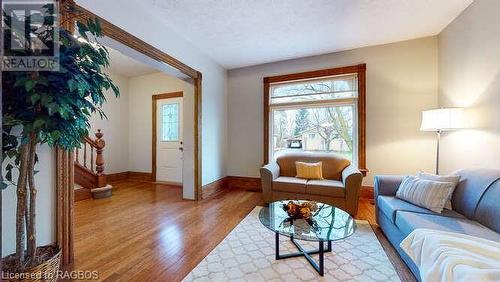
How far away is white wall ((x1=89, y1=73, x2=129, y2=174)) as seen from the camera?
5.12 meters

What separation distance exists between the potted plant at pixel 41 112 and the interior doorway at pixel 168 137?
11.4ft

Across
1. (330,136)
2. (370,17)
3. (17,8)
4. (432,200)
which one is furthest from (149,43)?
(432,200)

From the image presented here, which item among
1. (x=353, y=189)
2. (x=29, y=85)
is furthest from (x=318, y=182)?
(x=29, y=85)

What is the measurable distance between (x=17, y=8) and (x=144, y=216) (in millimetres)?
2508

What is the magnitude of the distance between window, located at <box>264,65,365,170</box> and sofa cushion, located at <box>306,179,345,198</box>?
0.98m

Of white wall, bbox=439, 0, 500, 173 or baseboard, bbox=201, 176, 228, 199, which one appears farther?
baseboard, bbox=201, 176, 228, 199

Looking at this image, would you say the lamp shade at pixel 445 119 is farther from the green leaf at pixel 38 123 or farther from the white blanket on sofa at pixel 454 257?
the green leaf at pixel 38 123

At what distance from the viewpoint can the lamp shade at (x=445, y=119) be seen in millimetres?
2625

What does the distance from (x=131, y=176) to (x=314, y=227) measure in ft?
16.9

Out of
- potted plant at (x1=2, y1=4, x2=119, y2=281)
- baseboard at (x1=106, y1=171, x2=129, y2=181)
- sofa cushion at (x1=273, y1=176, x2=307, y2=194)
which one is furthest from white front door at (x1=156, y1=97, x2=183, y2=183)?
potted plant at (x1=2, y1=4, x2=119, y2=281)

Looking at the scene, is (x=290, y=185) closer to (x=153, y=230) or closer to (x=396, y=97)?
(x=153, y=230)

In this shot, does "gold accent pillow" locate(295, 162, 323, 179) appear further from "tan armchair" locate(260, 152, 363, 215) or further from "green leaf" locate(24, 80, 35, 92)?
"green leaf" locate(24, 80, 35, 92)

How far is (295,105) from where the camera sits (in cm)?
431

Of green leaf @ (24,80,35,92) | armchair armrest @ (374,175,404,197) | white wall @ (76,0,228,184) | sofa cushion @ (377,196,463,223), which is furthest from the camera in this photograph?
armchair armrest @ (374,175,404,197)
